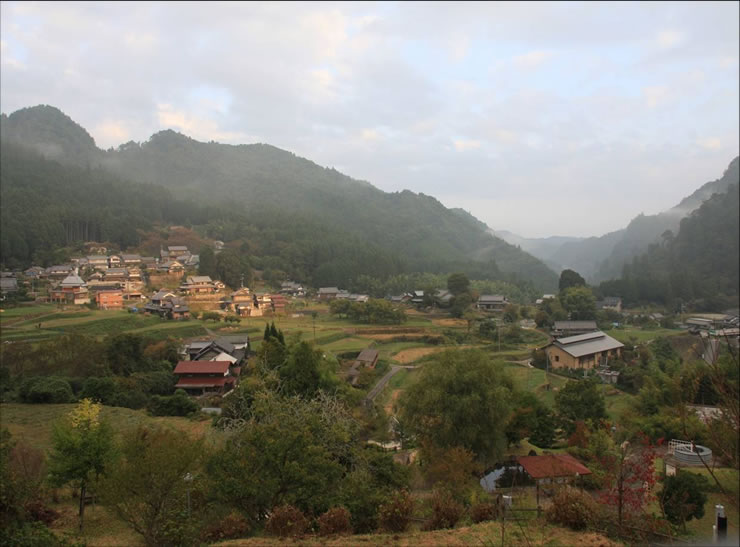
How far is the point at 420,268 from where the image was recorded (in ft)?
213

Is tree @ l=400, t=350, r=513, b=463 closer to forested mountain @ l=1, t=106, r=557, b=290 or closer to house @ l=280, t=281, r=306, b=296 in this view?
house @ l=280, t=281, r=306, b=296

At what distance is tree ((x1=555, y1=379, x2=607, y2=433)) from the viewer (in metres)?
14.8

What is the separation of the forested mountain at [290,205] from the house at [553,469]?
41.0 metres

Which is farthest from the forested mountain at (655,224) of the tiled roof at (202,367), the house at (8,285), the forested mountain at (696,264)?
the house at (8,285)

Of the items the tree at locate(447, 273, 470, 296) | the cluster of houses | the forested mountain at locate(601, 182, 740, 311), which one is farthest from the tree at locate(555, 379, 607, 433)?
the tree at locate(447, 273, 470, 296)

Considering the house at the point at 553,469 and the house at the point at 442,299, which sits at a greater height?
the house at the point at 442,299

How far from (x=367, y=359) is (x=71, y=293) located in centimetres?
2129

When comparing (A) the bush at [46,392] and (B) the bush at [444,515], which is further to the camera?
(A) the bush at [46,392]

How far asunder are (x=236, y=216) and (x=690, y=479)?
6788 cm

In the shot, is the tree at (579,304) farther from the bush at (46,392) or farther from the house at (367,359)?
the bush at (46,392)

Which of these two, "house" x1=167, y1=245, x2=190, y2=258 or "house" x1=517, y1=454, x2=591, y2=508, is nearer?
"house" x1=517, y1=454, x2=591, y2=508

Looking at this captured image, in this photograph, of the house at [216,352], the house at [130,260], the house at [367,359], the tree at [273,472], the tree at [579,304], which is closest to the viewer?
the tree at [273,472]

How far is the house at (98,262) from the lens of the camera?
40562 millimetres

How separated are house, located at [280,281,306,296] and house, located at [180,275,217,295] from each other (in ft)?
26.1
